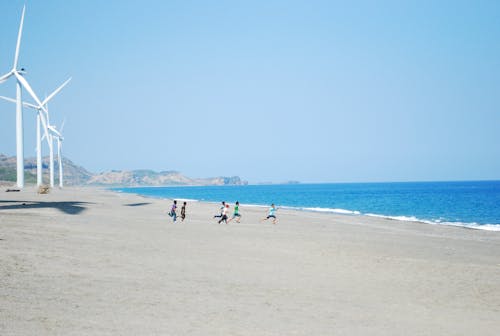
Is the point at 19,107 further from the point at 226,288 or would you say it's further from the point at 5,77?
the point at 226,288

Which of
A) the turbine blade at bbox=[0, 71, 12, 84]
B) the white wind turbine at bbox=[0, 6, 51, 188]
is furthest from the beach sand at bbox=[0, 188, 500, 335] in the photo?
the turbine blade at bbox=[0, 71, 12, 84]

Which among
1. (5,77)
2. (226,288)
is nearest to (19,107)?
(5,77)

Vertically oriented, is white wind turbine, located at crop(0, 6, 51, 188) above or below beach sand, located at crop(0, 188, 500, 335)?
above

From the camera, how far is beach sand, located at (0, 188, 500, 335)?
843 cm

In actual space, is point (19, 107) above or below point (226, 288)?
above

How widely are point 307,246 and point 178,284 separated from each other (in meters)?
10.3

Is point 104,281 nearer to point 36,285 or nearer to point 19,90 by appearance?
point 36,285

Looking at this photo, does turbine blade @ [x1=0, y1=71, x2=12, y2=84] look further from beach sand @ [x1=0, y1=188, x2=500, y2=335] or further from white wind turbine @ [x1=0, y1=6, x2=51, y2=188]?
beach sand @ [x1=0, y1=188, x2=500, y2=335]

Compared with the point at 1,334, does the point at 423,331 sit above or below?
below

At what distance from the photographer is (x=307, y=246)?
20.7 m

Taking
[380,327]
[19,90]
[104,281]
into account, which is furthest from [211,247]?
[19,90]

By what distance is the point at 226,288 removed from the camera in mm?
11367

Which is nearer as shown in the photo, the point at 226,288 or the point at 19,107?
the point at 226,288

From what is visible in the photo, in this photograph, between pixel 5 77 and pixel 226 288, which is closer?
pixel 226 288
